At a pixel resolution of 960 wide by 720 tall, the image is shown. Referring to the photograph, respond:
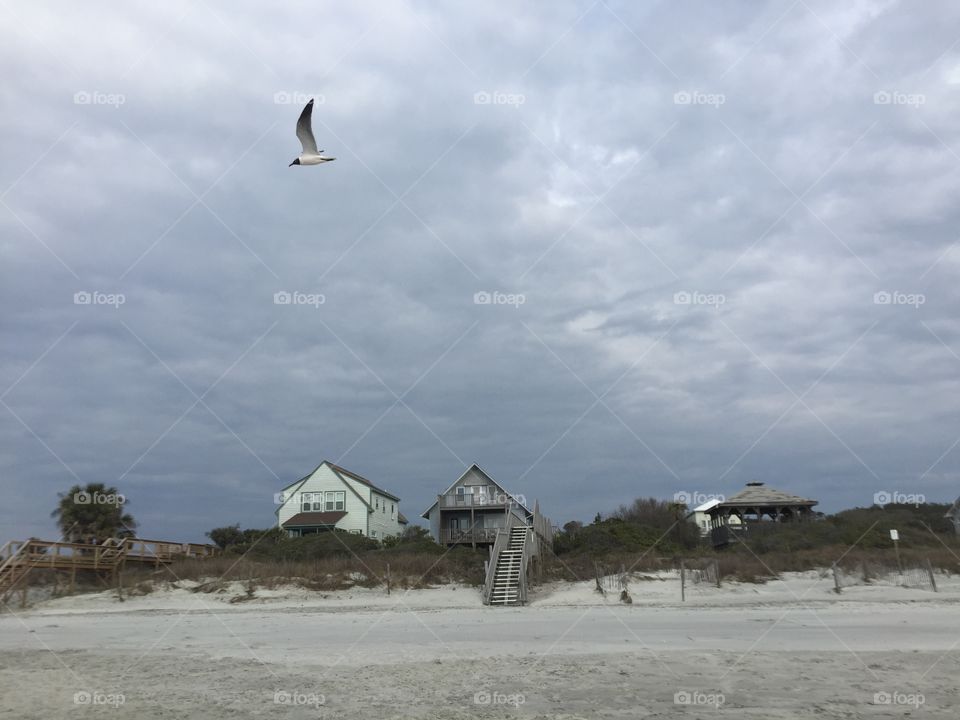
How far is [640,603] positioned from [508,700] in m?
14.7

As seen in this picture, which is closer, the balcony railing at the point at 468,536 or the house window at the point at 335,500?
the balcony railing at the point at 468,536

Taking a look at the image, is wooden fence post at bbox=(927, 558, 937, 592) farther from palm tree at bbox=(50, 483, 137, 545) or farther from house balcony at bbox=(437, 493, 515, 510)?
palm tree at bbox=(50, 483, 137, 545)

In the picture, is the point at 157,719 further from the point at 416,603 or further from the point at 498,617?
the point at 416,603

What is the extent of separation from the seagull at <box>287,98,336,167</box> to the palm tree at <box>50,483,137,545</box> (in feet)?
97.3

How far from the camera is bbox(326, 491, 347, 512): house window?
48062 mm

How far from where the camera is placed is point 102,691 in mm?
11461

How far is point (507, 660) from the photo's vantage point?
13.6 metres

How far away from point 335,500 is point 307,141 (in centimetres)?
3979

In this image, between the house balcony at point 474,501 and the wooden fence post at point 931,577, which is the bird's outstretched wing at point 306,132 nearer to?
the wooden fence post at point 931,577

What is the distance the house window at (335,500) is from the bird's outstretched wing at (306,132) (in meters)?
39.4

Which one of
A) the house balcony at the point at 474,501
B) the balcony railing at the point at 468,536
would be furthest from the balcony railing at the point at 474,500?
the balcony railing at the point at 468,536

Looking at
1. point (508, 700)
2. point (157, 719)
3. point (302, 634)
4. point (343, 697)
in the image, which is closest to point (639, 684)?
point (508, 700)

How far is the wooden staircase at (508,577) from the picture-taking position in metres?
25.0

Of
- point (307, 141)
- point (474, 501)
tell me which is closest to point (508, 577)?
point (307, 141)
